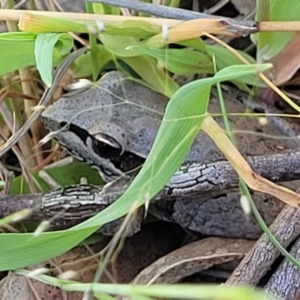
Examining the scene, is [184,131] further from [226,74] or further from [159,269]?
[159,269]

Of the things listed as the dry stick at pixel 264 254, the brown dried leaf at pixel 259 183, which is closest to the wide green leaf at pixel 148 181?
the brown dried leaf at pixel 259 183

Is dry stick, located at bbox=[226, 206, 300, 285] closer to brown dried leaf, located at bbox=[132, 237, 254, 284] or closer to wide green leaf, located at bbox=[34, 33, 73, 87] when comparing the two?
brown dried leaf, located at bbox=[132, 237, 254, 284]

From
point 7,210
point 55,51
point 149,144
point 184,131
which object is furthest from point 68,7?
point 184,131

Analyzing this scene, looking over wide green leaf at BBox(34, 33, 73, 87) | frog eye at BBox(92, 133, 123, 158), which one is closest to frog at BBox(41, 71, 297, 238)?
frog eye at BBox(92, 133, 123, 158)

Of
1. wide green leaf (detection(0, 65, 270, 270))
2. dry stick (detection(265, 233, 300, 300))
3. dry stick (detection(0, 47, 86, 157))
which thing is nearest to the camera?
wide green leaf (detection(0, 65, 270, 270))

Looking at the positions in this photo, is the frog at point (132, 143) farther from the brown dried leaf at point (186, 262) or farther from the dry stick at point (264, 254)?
the dry stick at point (264, 254)

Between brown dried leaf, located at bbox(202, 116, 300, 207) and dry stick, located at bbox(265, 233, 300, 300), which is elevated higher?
brown dried leaf, located at bbox(202, 116, 300, 207)

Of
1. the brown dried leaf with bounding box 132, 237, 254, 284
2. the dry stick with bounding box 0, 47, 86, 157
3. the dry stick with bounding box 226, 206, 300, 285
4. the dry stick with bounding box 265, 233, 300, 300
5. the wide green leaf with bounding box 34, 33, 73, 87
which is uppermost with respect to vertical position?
the wide green leaf with bounding box 34, 33, 73, 87

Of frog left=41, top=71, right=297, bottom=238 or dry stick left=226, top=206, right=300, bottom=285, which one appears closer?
dry stick left=226, top=206, right=300, bottom=285
